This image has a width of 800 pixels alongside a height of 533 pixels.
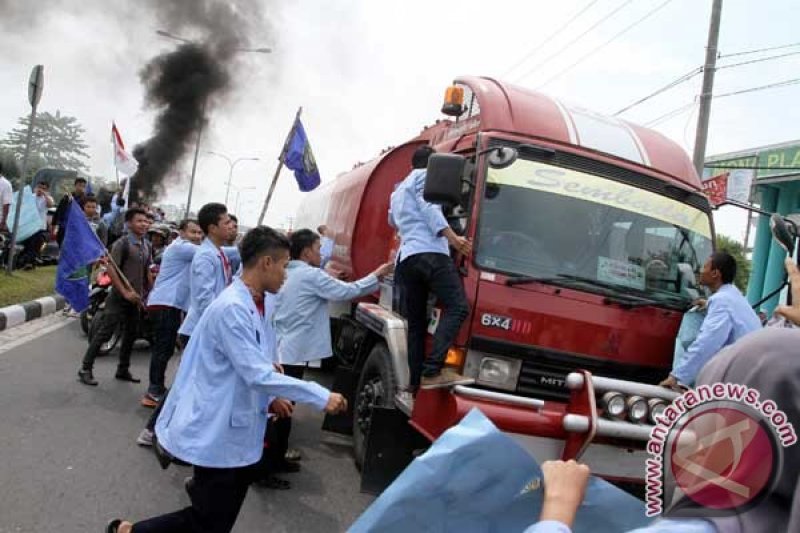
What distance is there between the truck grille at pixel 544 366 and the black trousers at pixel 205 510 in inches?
70.6

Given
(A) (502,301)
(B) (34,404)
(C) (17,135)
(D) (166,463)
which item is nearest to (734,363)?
(D) (166,463)

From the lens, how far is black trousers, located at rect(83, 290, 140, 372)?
252 inches

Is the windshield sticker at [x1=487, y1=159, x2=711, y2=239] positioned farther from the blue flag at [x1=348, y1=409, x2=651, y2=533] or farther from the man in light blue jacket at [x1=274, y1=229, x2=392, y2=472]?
the blue flag at [x1=348, y1=409, x2=651, y2=533]

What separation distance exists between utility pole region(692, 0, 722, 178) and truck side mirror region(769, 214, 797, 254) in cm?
748

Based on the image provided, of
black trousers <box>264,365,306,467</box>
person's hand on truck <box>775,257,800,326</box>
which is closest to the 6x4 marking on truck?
black trousers <box>264,365,306,467</box>

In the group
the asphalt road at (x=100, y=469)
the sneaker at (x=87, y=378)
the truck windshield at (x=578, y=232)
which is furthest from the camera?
the sneaker at (x=87, y=378)

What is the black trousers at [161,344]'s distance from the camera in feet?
19.4

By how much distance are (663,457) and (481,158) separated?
3366 mm

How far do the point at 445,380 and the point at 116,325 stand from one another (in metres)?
4.07

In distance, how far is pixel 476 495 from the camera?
1436 millimetres

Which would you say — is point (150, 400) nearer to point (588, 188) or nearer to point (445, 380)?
point (445, 380)

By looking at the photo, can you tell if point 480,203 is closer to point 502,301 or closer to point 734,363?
point 502,301

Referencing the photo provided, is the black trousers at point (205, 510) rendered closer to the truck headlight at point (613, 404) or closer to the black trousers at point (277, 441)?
the black trousers at point (277, 441)

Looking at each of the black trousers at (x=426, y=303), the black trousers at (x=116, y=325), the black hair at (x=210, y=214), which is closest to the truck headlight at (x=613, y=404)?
the black trousers at (x=426, y=303)
